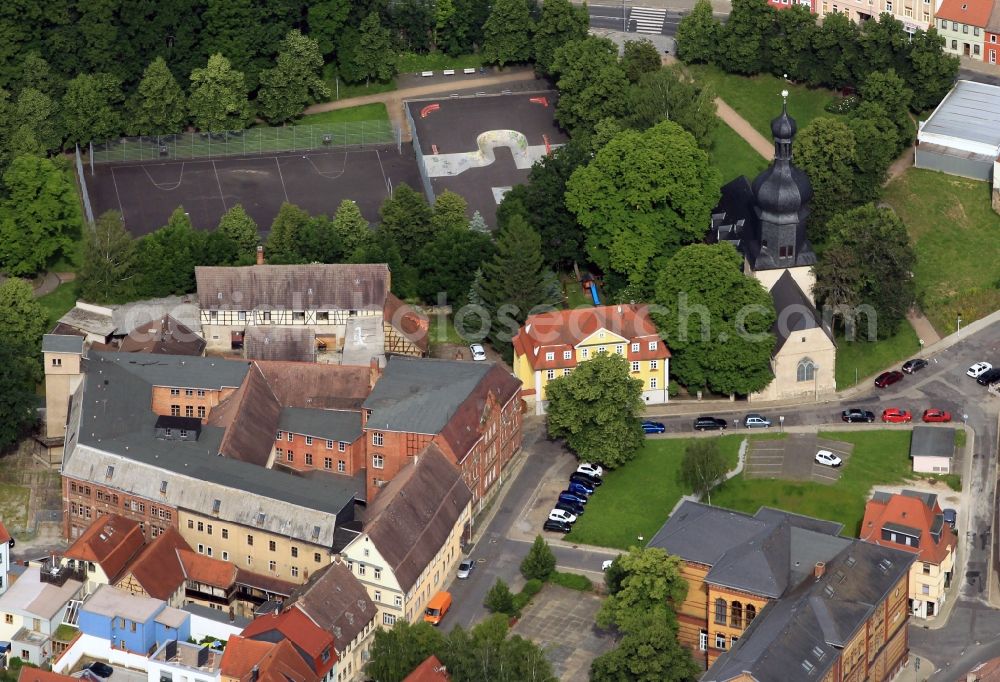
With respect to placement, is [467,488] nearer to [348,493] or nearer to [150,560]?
[348,493]

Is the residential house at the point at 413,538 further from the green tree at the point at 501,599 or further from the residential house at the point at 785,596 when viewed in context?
the residential house at the point at 785,596

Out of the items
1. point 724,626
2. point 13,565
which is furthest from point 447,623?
point 13,565

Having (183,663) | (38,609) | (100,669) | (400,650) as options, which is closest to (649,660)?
(400,650)

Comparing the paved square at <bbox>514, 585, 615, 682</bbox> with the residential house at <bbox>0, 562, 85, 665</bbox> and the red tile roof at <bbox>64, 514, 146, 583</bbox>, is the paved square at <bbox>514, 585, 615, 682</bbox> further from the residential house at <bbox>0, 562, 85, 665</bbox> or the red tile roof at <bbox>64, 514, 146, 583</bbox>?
the residential house at <bbox>0, 562, 85, 665</bbox>

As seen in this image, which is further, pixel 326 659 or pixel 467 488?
pixel 467 488

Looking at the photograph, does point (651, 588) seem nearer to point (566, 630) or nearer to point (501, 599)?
point (566, 630)
